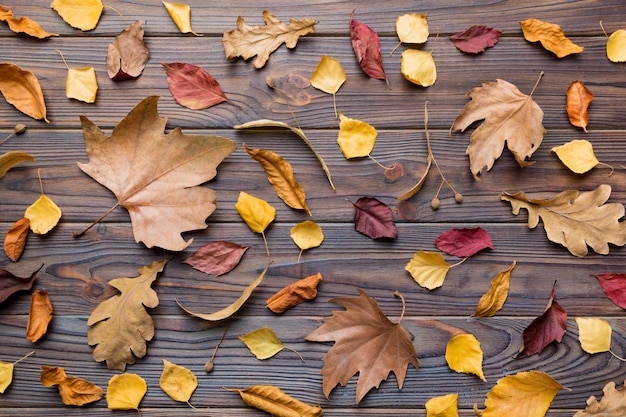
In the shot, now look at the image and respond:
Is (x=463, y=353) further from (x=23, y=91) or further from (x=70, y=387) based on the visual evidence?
(x=23, y=91)

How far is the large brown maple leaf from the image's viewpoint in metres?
1.03

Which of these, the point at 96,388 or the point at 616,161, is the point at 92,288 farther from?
the point at 616,161

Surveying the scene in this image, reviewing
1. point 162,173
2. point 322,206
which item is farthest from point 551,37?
point 162,173

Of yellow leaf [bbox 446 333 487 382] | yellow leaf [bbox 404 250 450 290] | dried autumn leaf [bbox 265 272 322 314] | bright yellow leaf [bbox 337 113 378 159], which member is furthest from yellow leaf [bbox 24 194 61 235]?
yellow leaf [bbox 446 333 487 382]

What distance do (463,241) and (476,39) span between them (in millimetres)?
391

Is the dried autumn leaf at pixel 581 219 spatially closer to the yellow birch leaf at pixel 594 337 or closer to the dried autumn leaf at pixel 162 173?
the yellow birch leaf at pixel 594 337

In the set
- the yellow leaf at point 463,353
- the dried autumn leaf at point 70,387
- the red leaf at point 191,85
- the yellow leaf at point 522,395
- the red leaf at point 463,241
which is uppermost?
the red leaf at point 191,85

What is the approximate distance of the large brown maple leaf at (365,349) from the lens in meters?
1.03

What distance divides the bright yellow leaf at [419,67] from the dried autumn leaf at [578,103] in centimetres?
26

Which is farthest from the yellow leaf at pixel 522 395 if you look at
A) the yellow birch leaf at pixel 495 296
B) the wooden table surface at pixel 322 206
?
the yellow birch leaf at pixel 495 296

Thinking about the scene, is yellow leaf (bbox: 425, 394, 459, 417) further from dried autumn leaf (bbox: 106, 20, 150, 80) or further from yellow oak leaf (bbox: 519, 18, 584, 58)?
dried autumn leaf (bbox: 106, 20, 150, 80)

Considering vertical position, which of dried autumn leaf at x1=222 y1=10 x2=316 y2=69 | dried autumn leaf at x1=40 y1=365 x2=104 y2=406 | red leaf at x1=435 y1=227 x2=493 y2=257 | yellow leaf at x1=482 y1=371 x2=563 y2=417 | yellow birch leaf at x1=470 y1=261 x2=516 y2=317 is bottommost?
dried autumn leaf at x1=40 y1=365 x2=104 y2=406

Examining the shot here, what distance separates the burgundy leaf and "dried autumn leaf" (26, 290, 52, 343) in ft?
3.42

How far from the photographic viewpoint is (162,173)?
40.8 inches
